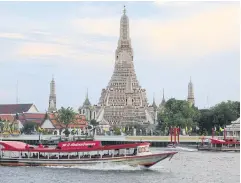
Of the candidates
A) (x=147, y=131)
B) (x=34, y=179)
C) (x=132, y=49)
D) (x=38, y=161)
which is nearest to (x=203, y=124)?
(x=147, y=131)

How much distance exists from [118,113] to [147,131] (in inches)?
640

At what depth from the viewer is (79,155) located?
57125 millimetres

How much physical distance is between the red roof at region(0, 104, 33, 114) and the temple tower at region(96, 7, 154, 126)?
1770 centimetres

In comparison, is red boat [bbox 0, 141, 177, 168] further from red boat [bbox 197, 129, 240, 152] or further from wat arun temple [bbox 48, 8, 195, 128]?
wat arun temple [bbox 48, 8, 195, 128]

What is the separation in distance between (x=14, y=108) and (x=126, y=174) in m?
118

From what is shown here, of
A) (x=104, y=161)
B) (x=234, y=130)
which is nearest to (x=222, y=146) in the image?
(x=234, y=130)

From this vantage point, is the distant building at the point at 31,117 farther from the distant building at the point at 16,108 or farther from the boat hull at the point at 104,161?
the boat hull at the point at 104,161

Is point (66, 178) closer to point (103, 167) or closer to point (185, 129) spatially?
point (103, 167)

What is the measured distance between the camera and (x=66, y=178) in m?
50.2

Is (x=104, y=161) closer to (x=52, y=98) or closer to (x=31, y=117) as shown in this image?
(x=31, y=117)

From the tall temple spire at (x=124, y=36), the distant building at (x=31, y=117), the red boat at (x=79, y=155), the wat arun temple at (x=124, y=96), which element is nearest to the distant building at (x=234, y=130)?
the red boat at (x=79, y=155)

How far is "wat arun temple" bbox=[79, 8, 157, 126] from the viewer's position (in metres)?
159

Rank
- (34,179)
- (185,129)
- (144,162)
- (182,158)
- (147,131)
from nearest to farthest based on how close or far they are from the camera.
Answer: (34,179) < (144,162) < (182,158) < (185,129) < (147,131)

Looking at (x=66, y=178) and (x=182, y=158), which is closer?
(x=66, y=178)
